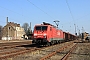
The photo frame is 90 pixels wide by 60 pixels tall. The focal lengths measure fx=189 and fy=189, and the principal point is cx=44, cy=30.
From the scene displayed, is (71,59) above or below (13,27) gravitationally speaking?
below

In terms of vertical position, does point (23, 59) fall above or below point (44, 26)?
below

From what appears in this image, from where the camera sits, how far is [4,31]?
107m

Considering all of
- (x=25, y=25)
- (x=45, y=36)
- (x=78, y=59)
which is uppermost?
(x=25, y=25)

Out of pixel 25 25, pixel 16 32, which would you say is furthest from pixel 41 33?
pixel 25 25

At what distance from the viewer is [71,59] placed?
A: 12.7 meters

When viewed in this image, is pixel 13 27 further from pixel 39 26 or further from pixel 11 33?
pixel 39 26

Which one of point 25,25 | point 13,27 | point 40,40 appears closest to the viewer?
point 40,40

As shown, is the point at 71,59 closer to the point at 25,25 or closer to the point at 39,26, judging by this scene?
the point at 39,26

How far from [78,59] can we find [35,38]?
12.8m

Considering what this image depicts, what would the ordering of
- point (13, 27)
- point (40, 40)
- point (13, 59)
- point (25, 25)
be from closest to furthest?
point (13, 59) < point (40, 40) < point (13, 27) < point (25, 25)

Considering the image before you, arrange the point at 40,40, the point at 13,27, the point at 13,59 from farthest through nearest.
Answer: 1. the point at 13,27
2. the point at 40,40
3. the point at 13,59

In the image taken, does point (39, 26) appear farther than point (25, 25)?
No

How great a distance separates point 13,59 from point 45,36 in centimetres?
1278

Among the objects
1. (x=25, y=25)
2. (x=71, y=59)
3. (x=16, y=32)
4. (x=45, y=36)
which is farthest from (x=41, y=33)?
(x=25, y=25)
